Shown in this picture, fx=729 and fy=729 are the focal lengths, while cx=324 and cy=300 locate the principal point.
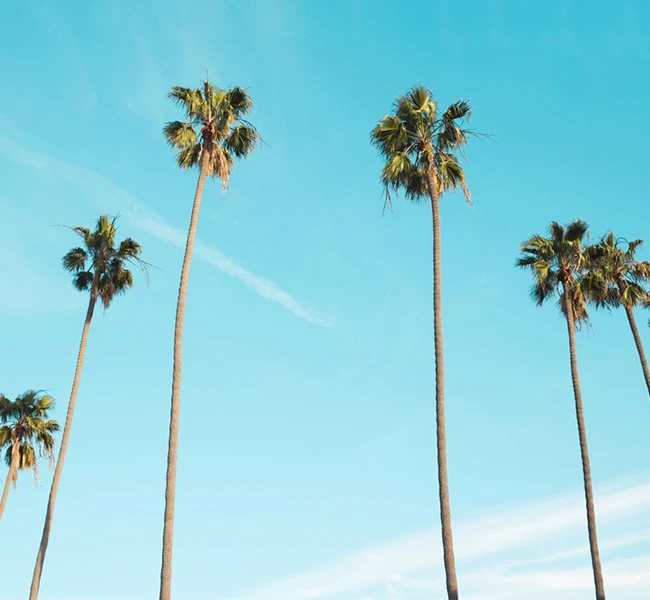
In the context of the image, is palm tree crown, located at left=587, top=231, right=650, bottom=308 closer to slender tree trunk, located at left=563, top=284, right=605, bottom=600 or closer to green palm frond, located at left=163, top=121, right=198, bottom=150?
slender tree trunk, located at left=563, top=284, right=605, bottom=600

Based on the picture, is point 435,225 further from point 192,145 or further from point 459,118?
point 192,145

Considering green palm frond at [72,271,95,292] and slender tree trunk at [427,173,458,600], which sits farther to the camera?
green palm frond at [72,271,95,292]

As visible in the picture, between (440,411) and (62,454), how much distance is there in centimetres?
1914

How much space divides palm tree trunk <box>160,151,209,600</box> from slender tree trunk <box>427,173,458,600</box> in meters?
8.43

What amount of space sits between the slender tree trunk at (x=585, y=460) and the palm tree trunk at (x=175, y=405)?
18.5 m

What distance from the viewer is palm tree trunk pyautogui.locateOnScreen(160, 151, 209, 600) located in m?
21.8

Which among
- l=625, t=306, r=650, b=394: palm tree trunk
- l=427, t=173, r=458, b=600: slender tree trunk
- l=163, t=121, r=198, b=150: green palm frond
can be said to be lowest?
l=427, t=173, r=458, b=600: slender tree trunk

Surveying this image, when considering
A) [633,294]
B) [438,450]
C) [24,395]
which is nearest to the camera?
[438,450]

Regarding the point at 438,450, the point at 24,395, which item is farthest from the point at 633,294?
the point at 24,395

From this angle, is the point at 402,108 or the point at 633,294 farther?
the point at 633,294

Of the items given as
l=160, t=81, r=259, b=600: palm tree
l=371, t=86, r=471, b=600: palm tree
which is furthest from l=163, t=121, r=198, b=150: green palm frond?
l=371, t=86, r=471, b=600: palm tree

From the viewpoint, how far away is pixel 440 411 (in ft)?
81.5

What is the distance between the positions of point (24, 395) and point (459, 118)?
32.7 m

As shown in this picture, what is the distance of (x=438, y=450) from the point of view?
79.1 ft
